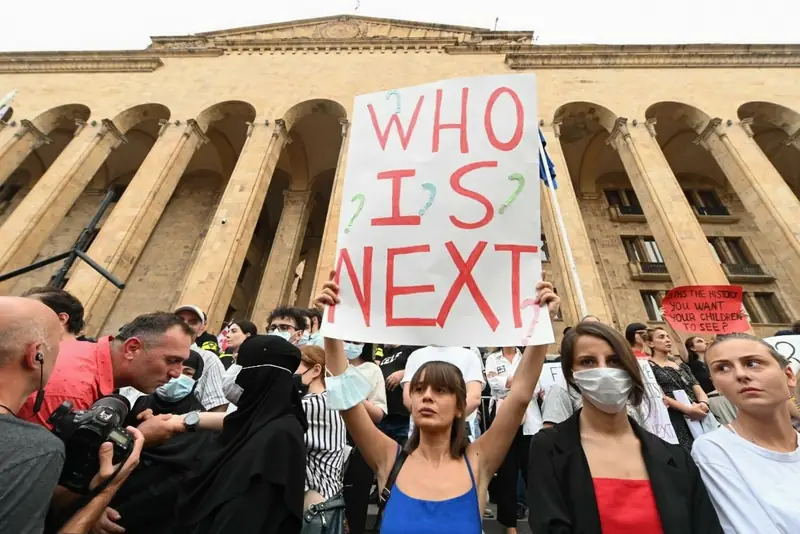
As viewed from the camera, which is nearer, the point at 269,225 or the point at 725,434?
the point at 725,434

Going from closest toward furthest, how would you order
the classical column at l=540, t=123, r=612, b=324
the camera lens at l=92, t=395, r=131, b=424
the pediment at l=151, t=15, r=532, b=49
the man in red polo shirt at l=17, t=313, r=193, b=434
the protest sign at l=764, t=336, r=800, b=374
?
1. the camera lens at l=92, t=395, r=131, b=424
2. the man in red polo shirt at l=17, t=313, r=193, b=434
3. the protest sign at l=764, t=336, r=800, b=374
4. the classical column at l=540, t=123, r=612, b=324
5. the pediment at l=151, t=15, r=532, b=49

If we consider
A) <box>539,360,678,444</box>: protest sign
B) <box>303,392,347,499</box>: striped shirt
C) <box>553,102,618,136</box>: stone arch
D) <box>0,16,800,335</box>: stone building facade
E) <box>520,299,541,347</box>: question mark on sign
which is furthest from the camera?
<box>553,102,618,136</box>: stone arch

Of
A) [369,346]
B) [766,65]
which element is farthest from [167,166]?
[766,65]

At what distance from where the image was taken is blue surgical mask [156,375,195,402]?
2.79m

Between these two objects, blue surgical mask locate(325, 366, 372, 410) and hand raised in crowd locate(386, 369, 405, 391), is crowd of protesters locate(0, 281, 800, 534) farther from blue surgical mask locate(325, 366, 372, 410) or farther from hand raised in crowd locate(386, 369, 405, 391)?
hand raised in crowd locate(386, 369, 405, 391)

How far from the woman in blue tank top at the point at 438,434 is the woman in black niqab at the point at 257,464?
1.13 ft

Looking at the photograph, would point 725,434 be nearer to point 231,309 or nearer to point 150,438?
point 150,438

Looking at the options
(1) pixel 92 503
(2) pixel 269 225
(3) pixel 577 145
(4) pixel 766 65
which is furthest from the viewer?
(2) pixel 269 225

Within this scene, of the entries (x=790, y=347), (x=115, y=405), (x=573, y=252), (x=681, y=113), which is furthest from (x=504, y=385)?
(x=681, y=113)

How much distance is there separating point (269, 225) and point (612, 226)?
1698 cm

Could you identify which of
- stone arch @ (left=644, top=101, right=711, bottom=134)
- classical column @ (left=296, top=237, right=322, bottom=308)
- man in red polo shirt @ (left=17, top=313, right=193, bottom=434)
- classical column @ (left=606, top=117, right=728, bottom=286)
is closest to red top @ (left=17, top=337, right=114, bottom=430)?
man in red polo shirt @ (left=17, top=313, right=193, bottom=434)

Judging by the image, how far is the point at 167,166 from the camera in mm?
13516

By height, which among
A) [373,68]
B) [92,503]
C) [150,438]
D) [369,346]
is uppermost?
[373,68]

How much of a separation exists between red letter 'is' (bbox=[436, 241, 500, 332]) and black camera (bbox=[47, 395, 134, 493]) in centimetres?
157
